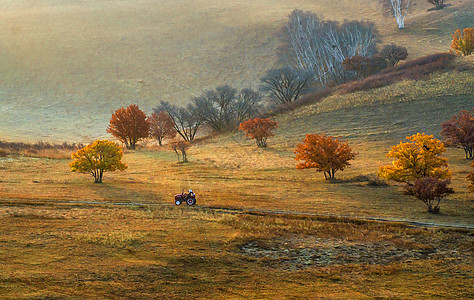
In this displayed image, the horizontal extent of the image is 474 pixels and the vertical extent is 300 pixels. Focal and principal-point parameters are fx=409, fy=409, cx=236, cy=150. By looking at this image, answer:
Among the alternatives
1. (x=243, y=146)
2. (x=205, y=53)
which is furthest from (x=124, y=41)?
(x=243, y=146)

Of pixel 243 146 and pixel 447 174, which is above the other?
pixel 243 146

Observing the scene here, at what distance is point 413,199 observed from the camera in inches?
886

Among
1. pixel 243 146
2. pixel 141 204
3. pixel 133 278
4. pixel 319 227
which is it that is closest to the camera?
pixel 133 278

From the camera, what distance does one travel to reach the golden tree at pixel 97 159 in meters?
28.3

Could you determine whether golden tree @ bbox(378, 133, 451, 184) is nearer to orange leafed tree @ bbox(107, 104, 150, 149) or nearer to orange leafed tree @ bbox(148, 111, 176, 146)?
orange leafed tree @ bbox(107, 104, 150, 149)

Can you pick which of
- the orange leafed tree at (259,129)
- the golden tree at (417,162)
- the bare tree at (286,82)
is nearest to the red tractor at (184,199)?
the golden tree at (417,162)

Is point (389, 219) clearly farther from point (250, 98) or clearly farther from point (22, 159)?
point (250, 98)

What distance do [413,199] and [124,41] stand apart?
116 metres

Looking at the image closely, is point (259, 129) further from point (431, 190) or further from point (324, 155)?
point (431, 190)

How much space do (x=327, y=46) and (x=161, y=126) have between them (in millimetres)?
41396

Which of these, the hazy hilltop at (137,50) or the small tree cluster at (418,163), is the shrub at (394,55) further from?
the small tree cluster at (418,163)

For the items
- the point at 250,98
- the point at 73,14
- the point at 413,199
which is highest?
the point at 73,14

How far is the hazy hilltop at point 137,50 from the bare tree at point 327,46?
861 centimetres

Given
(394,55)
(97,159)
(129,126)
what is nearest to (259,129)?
(97,159)
